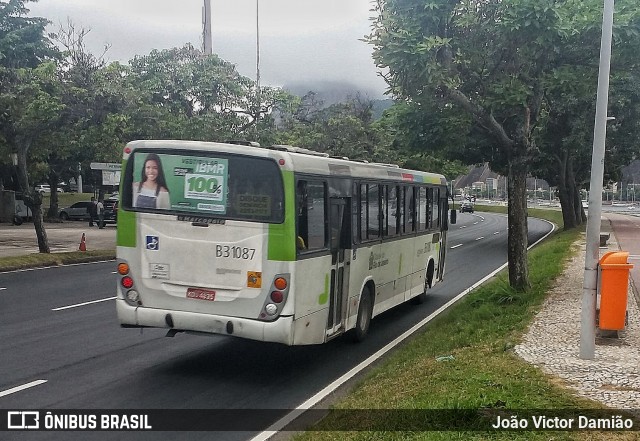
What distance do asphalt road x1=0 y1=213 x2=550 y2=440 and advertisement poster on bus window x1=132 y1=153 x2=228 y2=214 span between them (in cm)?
219

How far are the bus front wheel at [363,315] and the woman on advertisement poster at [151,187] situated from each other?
3.91 meters

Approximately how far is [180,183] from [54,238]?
92.0ft

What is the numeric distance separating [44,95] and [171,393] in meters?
15.8

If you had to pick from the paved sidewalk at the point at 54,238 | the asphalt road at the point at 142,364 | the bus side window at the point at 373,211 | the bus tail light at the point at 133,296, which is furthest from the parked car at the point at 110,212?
the bus tail light at the point at 133,296

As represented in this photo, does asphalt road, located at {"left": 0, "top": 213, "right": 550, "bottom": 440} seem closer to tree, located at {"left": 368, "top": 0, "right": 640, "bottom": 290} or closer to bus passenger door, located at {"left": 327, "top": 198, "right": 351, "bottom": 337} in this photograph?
bus passenger door, located at {"left": 327, "top": 198, "right": 351, "bottom": 337}

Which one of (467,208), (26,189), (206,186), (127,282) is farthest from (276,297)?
(467,208)

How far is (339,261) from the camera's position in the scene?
1034 cm

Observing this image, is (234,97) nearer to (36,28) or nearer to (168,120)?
(168,120)

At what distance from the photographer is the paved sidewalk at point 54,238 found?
28.3 m

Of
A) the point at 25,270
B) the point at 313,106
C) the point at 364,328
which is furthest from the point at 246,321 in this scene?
the point at 313,106

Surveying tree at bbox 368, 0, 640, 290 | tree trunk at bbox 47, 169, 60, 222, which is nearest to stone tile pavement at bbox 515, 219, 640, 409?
tree at bbox 368, 0, 640, 290

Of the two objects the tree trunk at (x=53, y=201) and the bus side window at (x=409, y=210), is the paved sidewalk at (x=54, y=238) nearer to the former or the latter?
the tree trunk at (x=53, y=201)

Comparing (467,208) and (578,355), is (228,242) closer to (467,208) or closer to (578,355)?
(578,355)

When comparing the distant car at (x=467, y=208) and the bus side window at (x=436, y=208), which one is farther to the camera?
the distant car at (x=467, y=208)
